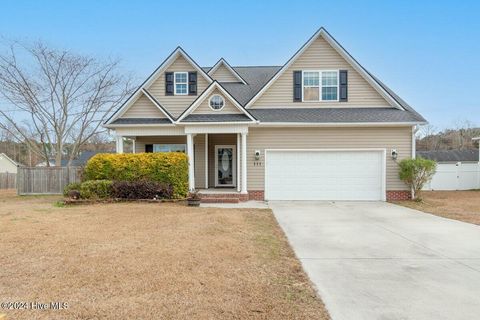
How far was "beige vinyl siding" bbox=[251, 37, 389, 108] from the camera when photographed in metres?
15.0

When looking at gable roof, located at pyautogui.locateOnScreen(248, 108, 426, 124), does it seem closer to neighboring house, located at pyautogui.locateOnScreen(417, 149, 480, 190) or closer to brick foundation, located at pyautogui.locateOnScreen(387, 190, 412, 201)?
brick foundation, located at pyautogui.locateOnScreen(387, 190, 412, 201)

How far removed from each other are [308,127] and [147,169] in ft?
23.7

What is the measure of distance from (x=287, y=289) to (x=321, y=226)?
15.6 feet

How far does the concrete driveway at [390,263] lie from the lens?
152 inches

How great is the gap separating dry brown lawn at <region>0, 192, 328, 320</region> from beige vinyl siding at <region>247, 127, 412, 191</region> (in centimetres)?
586

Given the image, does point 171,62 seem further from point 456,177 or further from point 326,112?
point 456,177

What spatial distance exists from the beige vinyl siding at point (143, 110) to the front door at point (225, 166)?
11.9ft

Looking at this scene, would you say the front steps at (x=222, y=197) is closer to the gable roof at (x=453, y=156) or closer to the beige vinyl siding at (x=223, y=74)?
the beige vinyl siding at (x=223, y=74)

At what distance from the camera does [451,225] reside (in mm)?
9094

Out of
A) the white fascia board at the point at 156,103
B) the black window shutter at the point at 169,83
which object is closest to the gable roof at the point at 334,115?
the white fascia board at the point at 156,103

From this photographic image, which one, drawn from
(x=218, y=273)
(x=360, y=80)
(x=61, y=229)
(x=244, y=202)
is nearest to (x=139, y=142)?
(x=244, y=202)

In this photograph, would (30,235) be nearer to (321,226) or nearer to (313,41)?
(321,226)

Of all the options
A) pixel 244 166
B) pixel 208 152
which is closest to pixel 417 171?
pixel 244 166

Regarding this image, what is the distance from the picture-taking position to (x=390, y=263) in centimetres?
558
